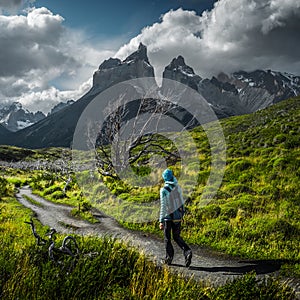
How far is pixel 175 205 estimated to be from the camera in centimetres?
763

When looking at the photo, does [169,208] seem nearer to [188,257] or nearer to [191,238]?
[188,257]

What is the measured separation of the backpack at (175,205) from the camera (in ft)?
25.1

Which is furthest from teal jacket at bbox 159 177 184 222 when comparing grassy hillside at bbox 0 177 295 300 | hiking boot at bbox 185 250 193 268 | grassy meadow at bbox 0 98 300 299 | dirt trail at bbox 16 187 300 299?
grassy hillside at bbox 0 177 295 300

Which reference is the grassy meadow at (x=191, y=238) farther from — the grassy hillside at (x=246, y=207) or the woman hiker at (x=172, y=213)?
the woman hiker at (x=172, y=213)

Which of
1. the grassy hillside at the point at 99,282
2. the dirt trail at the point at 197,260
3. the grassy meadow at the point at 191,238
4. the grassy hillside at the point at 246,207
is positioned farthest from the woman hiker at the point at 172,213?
the grassy hillside at the point at 246,207

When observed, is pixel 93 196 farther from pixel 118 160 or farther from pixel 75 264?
pixel 75 264

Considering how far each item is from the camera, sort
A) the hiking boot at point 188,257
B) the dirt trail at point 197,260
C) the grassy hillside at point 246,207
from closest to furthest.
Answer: the dirt trail at point 197,260, the hiking boot at point 188,257, the grassy hillside at point 246,207

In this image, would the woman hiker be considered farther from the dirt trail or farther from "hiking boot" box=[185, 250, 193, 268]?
the dirt trail

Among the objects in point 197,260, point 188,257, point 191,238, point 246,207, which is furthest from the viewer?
point 246,207

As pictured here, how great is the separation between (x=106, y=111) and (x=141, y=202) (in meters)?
9.67

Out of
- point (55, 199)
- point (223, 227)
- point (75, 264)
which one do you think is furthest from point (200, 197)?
point (55, 199)

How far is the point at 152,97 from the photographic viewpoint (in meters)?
21.8

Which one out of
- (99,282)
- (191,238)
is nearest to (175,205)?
(99,282)

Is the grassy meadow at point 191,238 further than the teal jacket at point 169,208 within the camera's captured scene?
No
